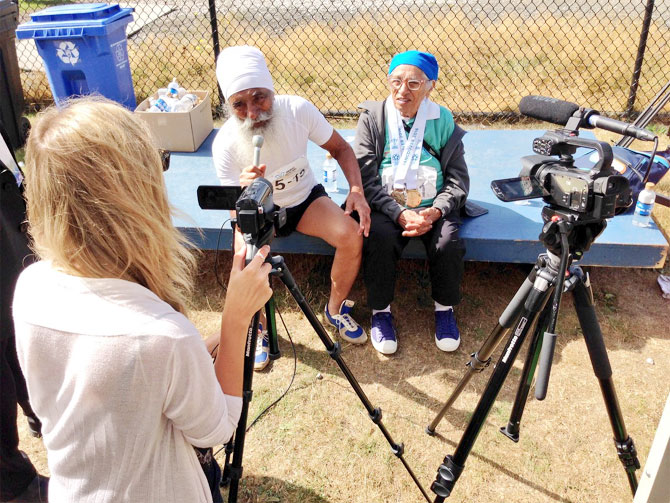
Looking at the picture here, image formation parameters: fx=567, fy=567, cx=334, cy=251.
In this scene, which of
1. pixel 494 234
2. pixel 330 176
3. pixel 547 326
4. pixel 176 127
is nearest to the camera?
pixel 547 326

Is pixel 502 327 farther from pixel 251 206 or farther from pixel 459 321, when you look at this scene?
pixel 459 321

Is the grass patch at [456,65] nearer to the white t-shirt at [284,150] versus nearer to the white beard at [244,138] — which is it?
the white t-shirt at [284,150]

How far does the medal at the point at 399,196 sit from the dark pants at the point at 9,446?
1.88m

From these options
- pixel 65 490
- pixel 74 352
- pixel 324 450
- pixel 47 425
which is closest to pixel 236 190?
pixel 74 352

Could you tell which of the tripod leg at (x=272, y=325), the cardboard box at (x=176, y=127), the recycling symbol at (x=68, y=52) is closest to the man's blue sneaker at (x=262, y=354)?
the tripod leg at (x=272, y=325)

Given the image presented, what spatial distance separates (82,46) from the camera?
→ 4336 millimetres

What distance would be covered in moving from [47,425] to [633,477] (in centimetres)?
195

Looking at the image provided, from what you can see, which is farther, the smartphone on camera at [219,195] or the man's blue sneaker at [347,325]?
the man's blue sneaker at [347,325]

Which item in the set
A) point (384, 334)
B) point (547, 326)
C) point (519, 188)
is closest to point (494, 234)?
point (384, 334)

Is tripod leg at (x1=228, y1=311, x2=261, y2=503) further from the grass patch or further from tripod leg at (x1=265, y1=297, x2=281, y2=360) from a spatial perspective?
the grass patch

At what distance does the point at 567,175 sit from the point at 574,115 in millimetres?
201

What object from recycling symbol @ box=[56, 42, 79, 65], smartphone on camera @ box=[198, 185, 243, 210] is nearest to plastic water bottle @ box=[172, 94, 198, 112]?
recycling symbol @ box=[56, 42, 79, 65]

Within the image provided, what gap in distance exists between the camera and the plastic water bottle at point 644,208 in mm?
3164

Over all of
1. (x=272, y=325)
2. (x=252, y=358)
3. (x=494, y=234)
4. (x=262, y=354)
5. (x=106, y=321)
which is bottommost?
(x=262, y=354)
